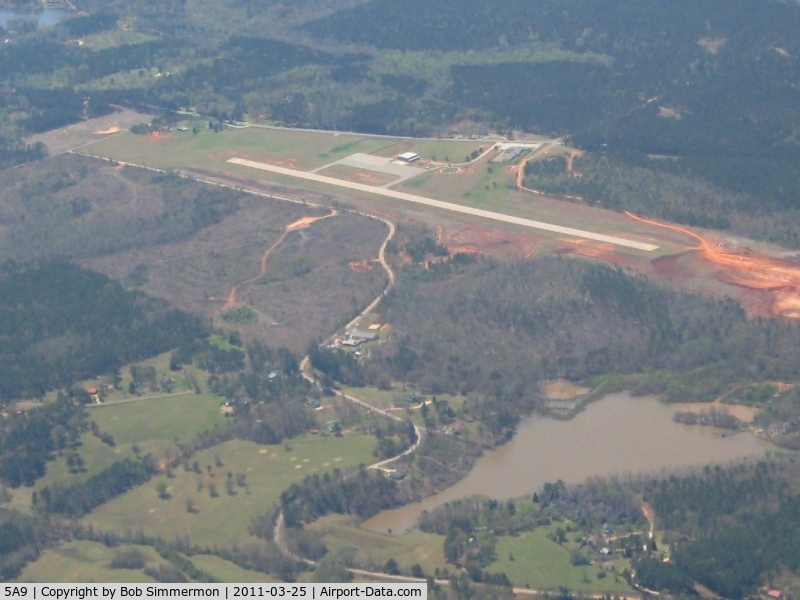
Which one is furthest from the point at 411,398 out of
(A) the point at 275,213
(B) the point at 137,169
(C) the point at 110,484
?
(B) the point at 137,169

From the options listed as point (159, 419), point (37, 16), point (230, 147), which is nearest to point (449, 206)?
point (230, 147)

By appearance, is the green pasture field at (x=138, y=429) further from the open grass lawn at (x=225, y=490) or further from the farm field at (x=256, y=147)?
the farm field at (x=256, y=147)

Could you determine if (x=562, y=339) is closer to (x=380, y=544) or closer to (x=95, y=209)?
(x=380, y=544)

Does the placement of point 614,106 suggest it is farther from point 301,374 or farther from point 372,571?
point 372,571

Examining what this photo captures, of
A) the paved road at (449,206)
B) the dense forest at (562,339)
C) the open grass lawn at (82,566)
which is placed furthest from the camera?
the paved road at (449,206)

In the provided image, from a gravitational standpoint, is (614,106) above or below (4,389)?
above

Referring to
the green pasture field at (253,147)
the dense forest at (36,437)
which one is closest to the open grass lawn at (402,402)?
the dense forest at (36,437)
